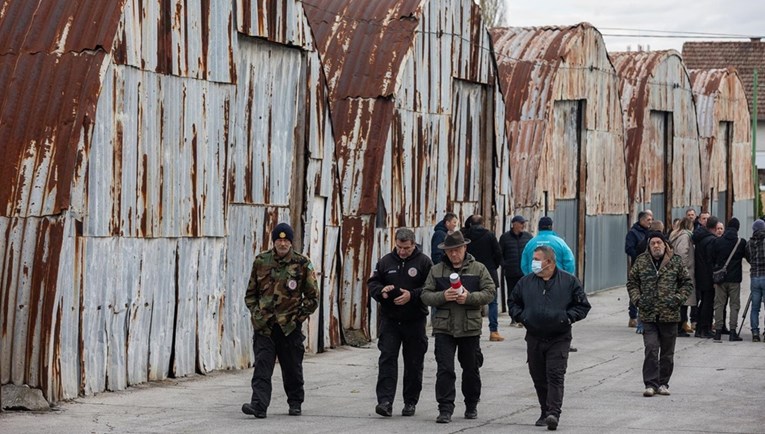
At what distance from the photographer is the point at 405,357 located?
14555 mm

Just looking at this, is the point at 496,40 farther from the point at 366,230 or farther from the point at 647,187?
the point at 366,230

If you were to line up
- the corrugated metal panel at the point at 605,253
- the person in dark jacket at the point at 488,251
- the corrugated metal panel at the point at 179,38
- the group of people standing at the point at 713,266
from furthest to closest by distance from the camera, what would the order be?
the corrugated metal panel at the point at 605,253 < the person in dark jacket at the point at 488,251 < the group of people standing at the point at 713,266 < the corrugated metal panel at the point at 179,38

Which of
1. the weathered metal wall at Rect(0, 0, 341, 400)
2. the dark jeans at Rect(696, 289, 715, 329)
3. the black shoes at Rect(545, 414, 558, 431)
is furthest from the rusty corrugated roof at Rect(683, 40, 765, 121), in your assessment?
the black shoes at Rect(545, 414, 558, 431)

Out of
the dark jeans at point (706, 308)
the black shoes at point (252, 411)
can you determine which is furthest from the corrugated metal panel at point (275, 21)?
the dark jeans at point (706, 308)

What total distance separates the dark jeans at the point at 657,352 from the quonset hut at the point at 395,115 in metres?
6.93

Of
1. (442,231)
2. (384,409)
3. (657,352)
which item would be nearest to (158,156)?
(384,409)

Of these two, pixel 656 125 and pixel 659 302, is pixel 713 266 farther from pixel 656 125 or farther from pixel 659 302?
pixel 656 125

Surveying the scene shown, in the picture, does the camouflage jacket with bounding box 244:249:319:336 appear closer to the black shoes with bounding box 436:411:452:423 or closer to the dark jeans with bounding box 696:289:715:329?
the black shoes with bounding box 436:411:452:423

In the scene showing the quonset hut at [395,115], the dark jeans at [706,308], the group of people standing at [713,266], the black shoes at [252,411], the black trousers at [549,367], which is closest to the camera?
the black trousers at [549,367]

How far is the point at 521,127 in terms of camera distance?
31.4 metres

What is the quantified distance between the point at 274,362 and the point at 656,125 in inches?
1104

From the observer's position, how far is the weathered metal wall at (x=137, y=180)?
1493 cm

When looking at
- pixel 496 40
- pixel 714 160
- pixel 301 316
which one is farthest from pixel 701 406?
pixel 714 160

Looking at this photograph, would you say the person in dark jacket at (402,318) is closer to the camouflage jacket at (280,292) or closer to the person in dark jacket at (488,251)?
the camouflage jacket at (280,292)
